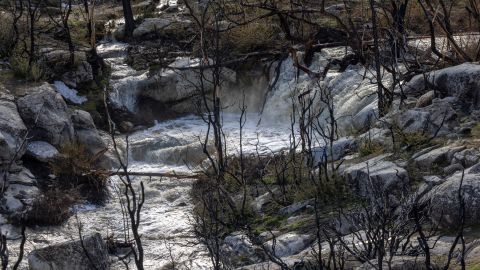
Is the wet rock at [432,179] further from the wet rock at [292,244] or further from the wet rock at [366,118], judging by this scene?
the wet rock at [366,118]

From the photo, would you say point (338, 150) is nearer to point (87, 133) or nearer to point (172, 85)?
point (87, 133)

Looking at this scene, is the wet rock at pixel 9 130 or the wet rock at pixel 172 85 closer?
the wet rock at pixel 9 130

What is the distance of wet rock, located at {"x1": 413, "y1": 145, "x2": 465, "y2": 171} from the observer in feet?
23.0

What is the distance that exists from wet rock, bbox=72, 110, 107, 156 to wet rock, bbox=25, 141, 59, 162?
60 cm

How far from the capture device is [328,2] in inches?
704

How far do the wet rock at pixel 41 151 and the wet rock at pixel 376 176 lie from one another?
14.9 ft

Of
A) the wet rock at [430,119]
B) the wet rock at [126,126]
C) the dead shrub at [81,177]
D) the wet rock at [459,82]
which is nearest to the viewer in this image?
the wet rock at [430,119]

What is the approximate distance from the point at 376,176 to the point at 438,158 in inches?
25.4

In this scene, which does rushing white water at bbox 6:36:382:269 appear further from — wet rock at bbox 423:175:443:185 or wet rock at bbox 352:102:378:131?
wet rock at bbox 423:175:443:185

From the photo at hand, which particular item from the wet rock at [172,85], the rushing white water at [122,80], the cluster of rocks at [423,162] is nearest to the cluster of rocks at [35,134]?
the rushing white water at [122,80]

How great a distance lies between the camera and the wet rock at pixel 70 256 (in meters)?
7.02

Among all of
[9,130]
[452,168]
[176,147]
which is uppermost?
[452,168]

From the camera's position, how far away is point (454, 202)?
5.34 metres

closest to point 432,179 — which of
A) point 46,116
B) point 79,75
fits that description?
point 46,116
